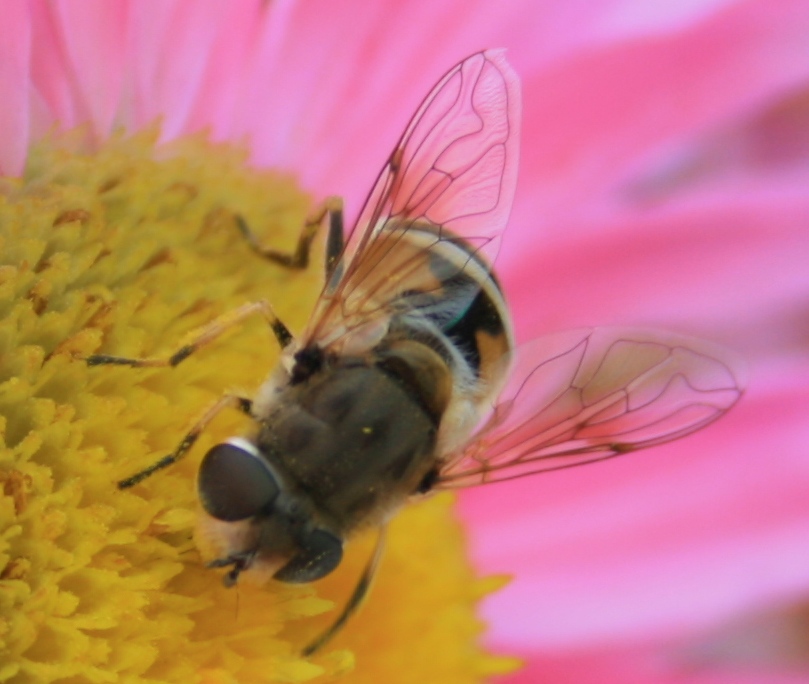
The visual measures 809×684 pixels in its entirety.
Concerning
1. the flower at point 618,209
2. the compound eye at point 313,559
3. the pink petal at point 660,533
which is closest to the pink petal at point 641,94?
the flower at point 618,209

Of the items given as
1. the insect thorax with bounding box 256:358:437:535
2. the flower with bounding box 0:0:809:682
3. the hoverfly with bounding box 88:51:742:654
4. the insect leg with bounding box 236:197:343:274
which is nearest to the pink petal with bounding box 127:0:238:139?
the flower with bounding box 0:0:809:682

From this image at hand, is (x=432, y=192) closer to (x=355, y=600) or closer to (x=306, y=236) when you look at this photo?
(x=306, y=236)

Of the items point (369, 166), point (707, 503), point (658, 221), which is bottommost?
point (707, 503)

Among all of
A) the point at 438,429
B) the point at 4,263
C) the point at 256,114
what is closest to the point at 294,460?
the point at 438,429

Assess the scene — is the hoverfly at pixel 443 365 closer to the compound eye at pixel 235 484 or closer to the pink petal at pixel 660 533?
the compound eye at pixel 235 484

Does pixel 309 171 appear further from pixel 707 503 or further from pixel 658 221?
pixel 707 503

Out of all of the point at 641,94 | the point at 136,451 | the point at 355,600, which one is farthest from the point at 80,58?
the point at 641,94
